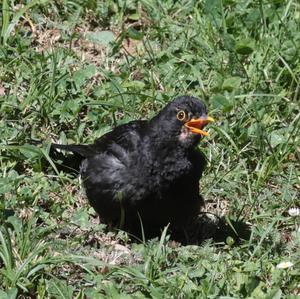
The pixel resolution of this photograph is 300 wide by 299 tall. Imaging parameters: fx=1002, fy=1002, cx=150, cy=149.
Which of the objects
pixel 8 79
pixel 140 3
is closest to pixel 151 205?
pixel 8 79

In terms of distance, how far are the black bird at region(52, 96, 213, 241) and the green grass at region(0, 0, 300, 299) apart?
208mm

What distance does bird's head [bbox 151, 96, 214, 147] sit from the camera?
649cm

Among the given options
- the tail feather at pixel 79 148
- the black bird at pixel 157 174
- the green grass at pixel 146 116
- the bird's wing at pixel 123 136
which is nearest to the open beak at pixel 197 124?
the black bird at pixel 157 174

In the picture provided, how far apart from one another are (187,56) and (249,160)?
1.22 metres

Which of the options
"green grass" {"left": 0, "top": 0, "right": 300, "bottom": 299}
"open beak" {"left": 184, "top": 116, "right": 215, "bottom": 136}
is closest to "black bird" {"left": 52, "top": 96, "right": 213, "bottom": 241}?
"open beak" {"left": 184, "top": 116, "right": 215, "bottom": 136}

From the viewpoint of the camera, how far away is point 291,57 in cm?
817

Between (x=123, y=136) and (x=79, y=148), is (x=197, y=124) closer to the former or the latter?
(x=123, y=136)

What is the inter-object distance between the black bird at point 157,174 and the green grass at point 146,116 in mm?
208

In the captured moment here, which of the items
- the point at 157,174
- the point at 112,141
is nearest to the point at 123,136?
the point at 112,141

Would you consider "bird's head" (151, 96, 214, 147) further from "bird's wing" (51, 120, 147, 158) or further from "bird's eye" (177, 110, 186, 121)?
"bird's wing" (51, 120, 147, 158)

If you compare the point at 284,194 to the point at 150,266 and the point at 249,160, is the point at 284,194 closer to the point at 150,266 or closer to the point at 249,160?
the point at 249,160

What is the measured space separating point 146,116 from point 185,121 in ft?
4.45

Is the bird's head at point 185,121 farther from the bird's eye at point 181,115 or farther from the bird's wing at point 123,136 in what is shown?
the bird's wing at point 123,136

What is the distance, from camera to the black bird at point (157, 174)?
21.3 feet
